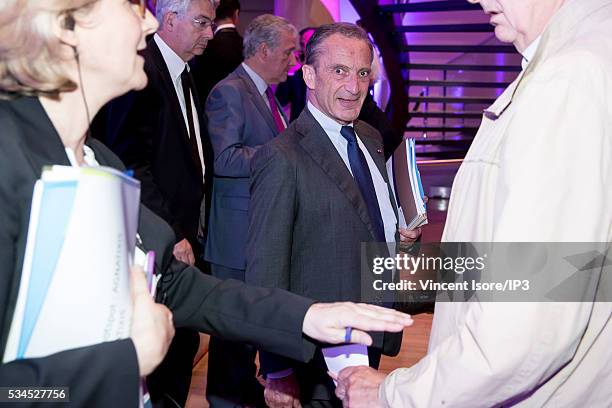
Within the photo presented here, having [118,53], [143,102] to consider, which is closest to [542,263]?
[118,53]

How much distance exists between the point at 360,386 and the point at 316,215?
2.67 feet

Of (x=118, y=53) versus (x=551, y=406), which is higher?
(x=118, y=53)

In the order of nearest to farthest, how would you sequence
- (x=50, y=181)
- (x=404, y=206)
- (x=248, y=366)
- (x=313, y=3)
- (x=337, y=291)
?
1. (x=50, y=181)
2. (x=337, y=291)
3. (x=404, y=206)
4. (x=248, y=366)
5. (x=313, y=3)

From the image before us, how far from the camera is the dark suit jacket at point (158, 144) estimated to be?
2.84 m

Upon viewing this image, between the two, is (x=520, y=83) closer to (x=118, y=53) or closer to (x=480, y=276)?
(x=480, y=276)

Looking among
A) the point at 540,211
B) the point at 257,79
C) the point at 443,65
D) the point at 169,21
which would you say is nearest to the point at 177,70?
the point at 169,21

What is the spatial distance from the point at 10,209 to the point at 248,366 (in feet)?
9.31

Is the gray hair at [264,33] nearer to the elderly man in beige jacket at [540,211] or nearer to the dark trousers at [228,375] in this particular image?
the dark trousers at [228,375]

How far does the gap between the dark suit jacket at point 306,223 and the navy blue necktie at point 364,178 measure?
8 cm

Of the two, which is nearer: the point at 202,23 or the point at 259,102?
the point at 202,23

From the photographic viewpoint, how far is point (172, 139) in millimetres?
3004

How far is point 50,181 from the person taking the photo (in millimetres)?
1035

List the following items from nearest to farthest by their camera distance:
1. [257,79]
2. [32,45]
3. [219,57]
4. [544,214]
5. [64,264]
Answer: [64,264]
[32,45]
[544,214]
[257,79]
[219,57]

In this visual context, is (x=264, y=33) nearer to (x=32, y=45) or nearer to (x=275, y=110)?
(x=275, y=110)
